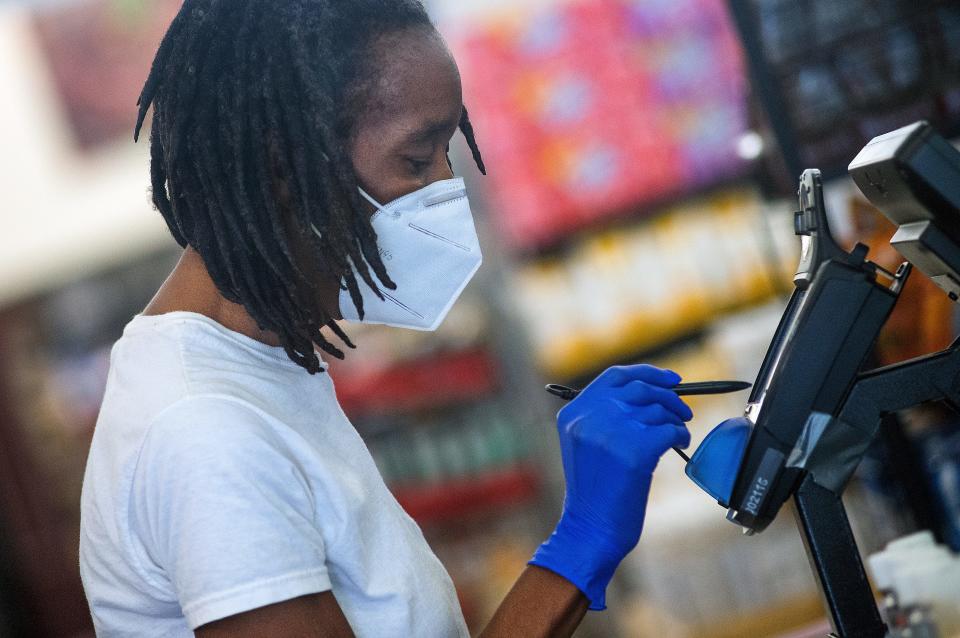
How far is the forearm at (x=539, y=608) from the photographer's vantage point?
107cm

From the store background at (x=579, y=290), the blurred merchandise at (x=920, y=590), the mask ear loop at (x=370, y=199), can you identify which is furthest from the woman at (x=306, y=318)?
the store background at (x=579, y=290)

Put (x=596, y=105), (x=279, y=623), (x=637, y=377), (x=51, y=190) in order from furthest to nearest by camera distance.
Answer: (x=51, y=190), (x=596, y=105), (x=637, y=377), (x=279, y=623)

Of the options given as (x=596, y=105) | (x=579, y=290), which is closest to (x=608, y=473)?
(x=579, y=290)

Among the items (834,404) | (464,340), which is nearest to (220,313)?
(834,404)

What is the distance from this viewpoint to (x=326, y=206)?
3.59 feet

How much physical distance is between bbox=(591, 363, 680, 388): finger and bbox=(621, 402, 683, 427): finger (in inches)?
1.4

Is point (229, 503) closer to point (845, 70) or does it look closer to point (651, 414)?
point (651, 414)

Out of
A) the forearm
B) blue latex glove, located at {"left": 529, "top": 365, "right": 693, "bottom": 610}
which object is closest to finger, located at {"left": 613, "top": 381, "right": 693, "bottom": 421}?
blue latex glove, located at {"left": 529, "top": 365, "right": 693, "bottom": 610}

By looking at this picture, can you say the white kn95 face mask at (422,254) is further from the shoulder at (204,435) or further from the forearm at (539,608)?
the forearm at (539,608)

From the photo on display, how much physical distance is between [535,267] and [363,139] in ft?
6.45

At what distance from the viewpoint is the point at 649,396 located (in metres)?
1.15

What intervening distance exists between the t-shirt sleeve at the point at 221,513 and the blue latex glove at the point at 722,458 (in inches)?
17.3

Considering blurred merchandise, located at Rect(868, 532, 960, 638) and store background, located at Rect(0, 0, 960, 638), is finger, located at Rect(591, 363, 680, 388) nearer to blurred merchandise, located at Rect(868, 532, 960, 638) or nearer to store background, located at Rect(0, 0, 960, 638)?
blurred merchandise, located at Rect(868, 532, 960, 638)

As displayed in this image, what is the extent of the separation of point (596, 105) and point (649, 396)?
6.56 ft
